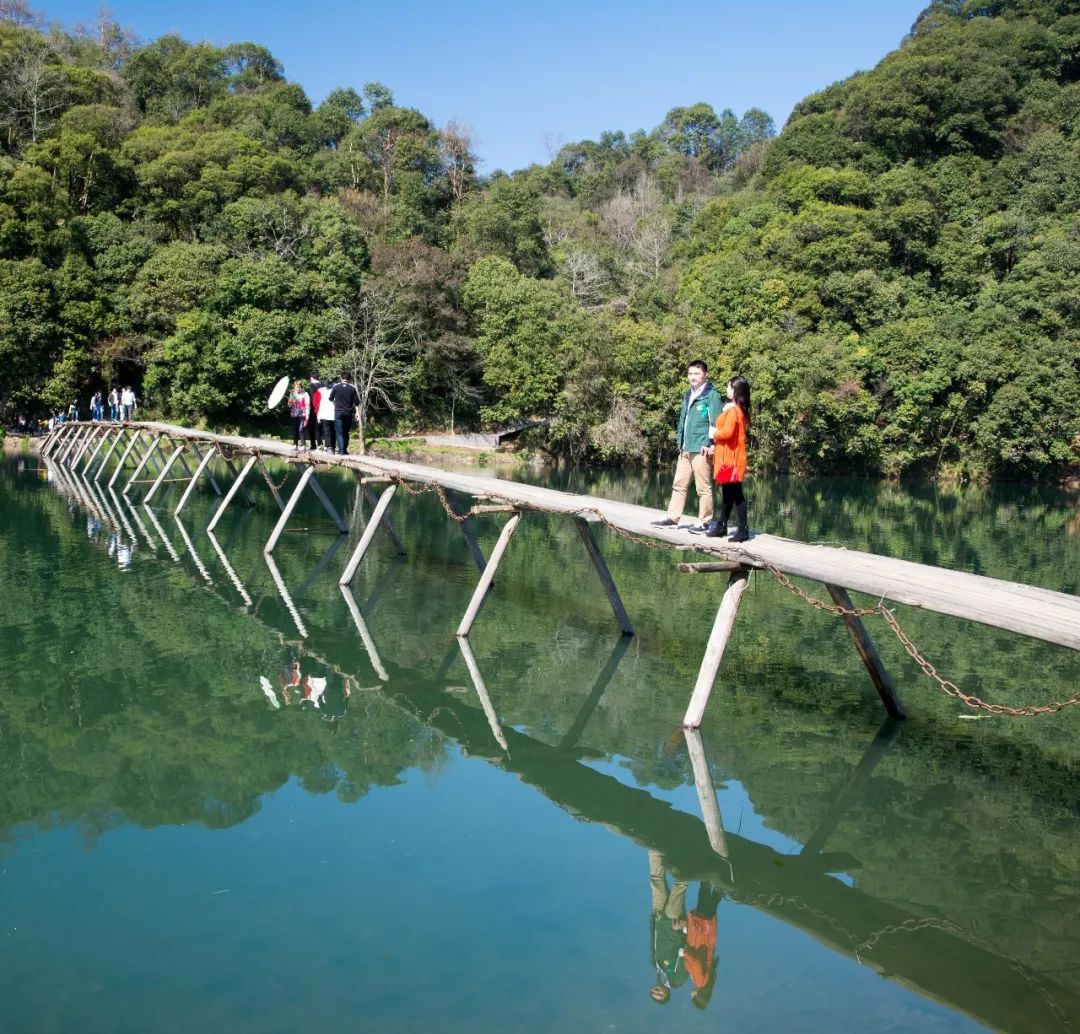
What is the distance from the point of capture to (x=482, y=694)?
11.6 metres

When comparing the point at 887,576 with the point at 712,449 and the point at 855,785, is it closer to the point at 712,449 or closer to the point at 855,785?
the point at 855,785

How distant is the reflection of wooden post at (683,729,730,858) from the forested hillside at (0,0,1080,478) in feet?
113

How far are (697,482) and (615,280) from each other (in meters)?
51.6

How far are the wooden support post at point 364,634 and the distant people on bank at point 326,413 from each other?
476cm

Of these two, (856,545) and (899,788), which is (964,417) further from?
(899,788)

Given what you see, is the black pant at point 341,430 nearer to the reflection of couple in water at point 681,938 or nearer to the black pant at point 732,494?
the black pant at point 732,494

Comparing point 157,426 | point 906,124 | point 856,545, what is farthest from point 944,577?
point 906,124

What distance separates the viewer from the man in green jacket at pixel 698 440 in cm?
1103

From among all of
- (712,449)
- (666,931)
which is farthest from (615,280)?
(666,931)

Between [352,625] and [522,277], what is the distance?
40.5m

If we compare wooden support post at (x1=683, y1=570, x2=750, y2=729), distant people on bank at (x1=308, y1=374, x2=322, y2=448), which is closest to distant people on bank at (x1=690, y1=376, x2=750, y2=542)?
wooden support post at (x1=683, y1=570, x2=750, y2=729)

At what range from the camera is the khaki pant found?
37.1ft

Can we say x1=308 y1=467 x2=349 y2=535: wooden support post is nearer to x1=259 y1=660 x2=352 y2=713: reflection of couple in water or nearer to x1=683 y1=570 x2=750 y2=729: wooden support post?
x1=259 y1=660 x2=352 y2=713: reflection of couple in water

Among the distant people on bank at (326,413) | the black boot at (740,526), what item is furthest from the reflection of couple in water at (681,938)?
the distant people on bank at (326,413)
